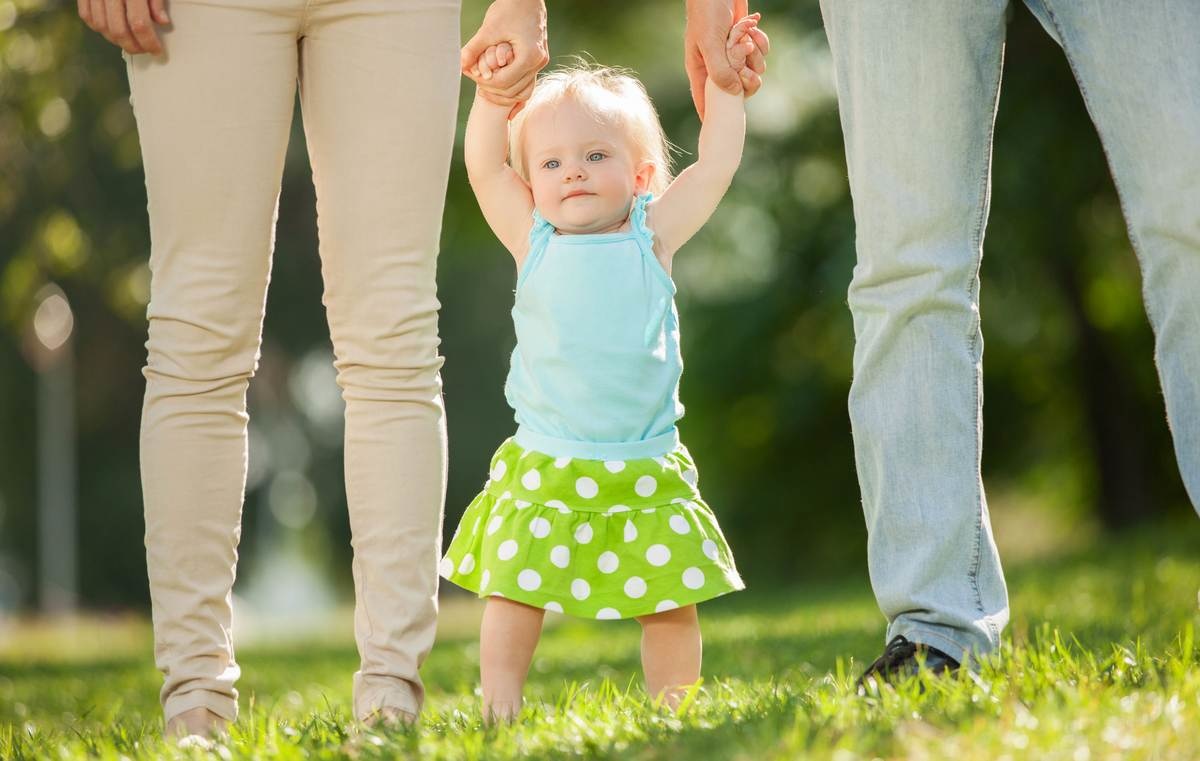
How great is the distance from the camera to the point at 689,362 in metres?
14.3

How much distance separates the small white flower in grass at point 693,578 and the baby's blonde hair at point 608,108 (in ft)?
3.09

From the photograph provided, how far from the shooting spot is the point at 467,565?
3.12 metres

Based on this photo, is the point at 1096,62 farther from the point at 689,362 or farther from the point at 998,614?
the point at 689,362

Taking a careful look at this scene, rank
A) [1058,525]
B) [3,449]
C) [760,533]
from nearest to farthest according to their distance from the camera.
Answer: [760,533]
[1058,525]
[3,449]

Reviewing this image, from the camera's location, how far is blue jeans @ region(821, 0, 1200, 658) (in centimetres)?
277

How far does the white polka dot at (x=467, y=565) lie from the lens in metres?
3.12

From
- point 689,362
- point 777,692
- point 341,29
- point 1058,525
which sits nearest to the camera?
point 777,692

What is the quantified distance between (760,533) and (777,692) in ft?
50.2

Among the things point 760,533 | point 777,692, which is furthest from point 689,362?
point 777,692

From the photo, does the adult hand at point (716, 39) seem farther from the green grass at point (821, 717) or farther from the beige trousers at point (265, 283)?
the green grass at point (821, 717)

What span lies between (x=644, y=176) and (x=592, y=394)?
60 cm

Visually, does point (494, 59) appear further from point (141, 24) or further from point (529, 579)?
point (529, 579)

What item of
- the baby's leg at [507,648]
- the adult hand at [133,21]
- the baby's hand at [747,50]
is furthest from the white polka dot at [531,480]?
the adult hand at [133,21]

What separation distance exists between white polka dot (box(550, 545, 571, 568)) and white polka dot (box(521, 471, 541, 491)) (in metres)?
0.14
